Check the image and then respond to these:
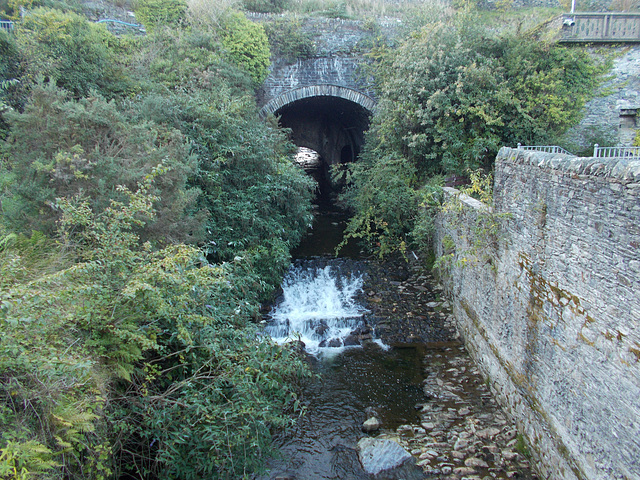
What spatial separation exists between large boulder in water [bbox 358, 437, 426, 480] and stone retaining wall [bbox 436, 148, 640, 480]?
64.6 inches

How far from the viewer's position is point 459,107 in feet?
36.7

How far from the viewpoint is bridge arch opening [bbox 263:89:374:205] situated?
58.6 ft

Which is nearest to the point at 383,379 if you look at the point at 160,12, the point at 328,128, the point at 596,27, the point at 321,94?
the point at 321,94

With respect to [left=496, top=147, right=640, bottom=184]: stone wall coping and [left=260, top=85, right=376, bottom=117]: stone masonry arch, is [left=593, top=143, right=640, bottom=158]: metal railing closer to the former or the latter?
[left=496, top=147, right=640, bottom=184]: stone wall coping

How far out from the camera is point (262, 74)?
15.1 meters

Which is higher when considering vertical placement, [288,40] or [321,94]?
[288,40]

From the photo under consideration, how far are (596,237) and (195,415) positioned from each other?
457cm

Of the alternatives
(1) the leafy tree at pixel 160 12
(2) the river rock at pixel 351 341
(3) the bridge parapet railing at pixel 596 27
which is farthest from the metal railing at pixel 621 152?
(1) the leafy tree at pixel 160 12

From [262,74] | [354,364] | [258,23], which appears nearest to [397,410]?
[354,364]

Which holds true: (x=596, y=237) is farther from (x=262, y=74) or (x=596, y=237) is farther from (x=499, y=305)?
(x=262, y=74)

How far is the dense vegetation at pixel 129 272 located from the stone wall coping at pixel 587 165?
4.03 m

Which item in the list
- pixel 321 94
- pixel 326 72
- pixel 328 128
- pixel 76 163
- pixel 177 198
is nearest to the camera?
pixel 76 163

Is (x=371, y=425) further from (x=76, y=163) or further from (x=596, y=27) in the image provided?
(x=596, y=27)

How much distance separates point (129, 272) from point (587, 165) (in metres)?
5.26
